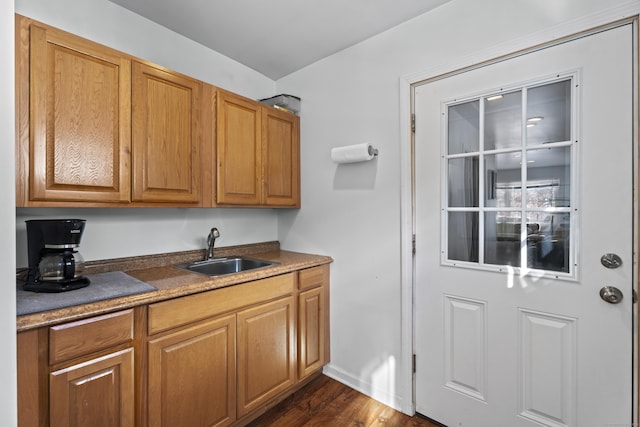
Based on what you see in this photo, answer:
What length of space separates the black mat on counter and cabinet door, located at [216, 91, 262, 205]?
714 millimetres

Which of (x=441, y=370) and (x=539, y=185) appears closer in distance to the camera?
(x=539, y=185)

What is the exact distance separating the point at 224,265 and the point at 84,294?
102 cm

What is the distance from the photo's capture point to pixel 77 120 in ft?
4.32

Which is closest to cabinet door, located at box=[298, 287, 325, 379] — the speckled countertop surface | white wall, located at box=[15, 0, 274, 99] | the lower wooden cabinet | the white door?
the lower wooden cabinet

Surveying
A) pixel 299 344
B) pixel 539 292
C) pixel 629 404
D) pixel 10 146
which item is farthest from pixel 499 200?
pixel 10 146

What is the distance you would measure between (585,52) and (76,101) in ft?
7.58

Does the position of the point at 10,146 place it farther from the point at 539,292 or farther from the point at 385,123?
the point at 539,292

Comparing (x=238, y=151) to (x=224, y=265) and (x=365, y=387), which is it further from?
(x=365, y=387)

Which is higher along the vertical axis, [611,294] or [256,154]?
[256,154]

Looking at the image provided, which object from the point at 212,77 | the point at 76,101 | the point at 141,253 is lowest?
the point at 141,253

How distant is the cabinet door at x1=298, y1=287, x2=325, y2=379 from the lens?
6.57 feet

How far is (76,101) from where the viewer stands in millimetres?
1312

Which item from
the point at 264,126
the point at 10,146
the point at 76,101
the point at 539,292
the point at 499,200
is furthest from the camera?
the point at 264,126

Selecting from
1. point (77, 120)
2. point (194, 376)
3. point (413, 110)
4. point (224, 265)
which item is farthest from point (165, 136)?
point (413, 110)
